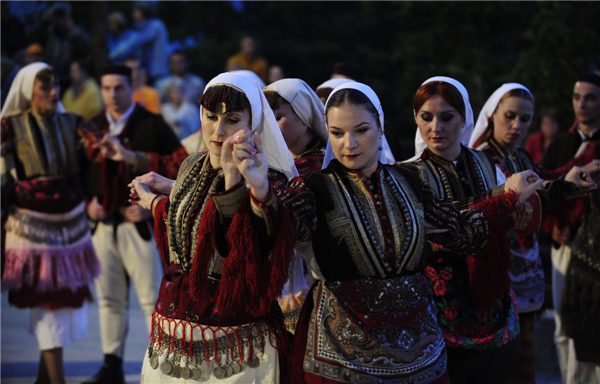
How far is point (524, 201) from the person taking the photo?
3098 millimetres

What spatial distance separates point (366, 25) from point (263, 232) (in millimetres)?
10460

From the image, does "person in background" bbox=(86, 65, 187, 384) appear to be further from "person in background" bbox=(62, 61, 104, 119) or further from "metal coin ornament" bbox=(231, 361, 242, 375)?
"person in background" bbox=(62, 61, 104, 119)

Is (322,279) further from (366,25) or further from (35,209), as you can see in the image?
(366,25)

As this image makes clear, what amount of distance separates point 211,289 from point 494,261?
4.13 ft

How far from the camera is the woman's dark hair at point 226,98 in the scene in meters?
2.54

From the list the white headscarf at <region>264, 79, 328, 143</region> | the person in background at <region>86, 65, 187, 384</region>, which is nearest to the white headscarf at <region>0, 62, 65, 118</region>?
the person in background at <region>86, 65, 187, 384</region>

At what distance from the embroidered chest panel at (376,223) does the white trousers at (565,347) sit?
2562mm

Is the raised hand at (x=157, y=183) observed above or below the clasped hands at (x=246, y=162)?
below

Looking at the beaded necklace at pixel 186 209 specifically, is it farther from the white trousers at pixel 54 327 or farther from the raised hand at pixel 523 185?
the white trousers at pixel 54 327

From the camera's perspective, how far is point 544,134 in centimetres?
800

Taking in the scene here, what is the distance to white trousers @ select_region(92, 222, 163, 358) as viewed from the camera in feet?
17.2

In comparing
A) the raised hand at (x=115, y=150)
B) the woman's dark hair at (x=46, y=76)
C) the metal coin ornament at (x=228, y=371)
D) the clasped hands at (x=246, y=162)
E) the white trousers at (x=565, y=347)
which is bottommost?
the white trousers at (x=565, y=347)

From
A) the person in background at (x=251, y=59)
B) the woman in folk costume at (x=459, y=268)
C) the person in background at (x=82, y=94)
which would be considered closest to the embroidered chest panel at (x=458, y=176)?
the woman in folk costume at (x=459, y=268)

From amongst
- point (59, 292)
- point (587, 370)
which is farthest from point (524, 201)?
point (59, 292)
